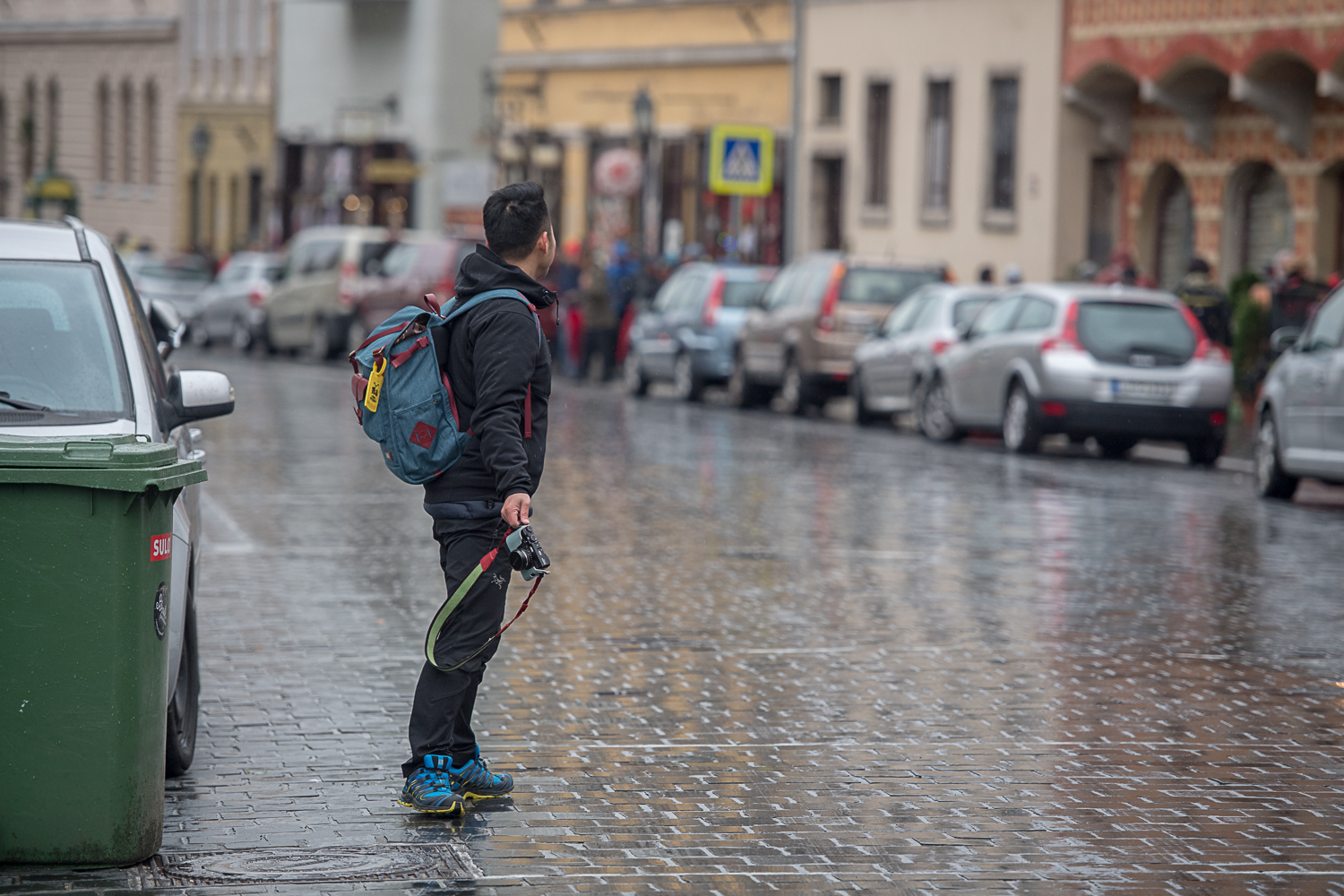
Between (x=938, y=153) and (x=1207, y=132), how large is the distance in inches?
272

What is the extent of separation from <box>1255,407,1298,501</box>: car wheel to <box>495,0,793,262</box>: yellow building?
75.7ft

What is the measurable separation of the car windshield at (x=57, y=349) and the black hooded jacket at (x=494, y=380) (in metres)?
1.03

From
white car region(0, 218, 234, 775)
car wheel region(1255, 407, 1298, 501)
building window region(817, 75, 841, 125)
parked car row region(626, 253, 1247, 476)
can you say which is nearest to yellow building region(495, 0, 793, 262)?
building window region(817, 75, 841, 125)

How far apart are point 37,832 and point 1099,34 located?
1210 inches

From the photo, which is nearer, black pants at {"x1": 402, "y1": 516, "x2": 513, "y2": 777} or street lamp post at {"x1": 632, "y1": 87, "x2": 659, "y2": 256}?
black pants at {"x1": 402, "y1": 516, "x2": 513, "y2": 777}

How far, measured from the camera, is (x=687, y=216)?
154 feet

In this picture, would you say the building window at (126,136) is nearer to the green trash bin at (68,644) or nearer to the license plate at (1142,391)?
the license plate at (1142,391)

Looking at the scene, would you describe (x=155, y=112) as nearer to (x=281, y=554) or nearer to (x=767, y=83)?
(x=767, y=83)

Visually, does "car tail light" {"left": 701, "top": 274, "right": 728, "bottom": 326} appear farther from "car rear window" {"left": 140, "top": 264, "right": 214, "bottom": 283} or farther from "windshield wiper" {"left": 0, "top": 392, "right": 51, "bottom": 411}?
"windshield wiper" {"left": 0, "top": 392, "right": 51, "bottom": 411}

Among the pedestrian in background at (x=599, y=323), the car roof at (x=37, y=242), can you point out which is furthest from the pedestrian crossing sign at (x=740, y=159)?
the car roof at (x=37, y=242)

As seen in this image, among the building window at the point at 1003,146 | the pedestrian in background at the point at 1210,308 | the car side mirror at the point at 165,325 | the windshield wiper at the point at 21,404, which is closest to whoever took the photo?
the windshield wiper at the point at 21,404

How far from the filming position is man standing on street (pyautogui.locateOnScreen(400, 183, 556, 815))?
275 inches

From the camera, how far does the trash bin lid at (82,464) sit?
6238 mm

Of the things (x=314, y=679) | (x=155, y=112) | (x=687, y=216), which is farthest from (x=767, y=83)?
(x=314, y=679)
